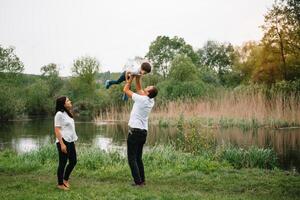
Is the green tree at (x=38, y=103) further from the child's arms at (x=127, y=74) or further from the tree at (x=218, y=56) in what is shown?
the child's arms at (x=127, y=74)

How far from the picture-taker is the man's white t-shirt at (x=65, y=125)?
7.25 meters

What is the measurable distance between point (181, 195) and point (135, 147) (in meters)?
1.27

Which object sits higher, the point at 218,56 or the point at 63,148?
the point at 218,56

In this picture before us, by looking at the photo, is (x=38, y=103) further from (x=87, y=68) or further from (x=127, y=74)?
(x=127, y=74)

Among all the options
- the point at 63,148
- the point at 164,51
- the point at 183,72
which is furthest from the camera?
the point at 164,51

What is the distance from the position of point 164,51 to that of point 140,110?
185 feet

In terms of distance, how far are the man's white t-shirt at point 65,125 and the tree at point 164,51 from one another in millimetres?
55176

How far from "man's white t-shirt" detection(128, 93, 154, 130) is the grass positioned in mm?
1143

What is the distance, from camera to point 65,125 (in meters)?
7.30

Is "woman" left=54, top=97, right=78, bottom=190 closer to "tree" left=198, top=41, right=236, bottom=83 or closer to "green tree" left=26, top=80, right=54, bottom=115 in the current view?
"green tree" left=26, top=80, right=54, bottom=115

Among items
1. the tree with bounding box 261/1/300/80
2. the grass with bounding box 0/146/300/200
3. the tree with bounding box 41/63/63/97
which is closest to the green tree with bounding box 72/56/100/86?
the tree with bounding box 41/63/63/97

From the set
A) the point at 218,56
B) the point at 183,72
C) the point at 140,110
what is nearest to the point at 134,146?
the point at 140,110

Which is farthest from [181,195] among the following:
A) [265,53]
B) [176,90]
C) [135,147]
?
[265,53]

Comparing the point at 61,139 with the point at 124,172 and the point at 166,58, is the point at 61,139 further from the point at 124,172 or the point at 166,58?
the point at 166,58
